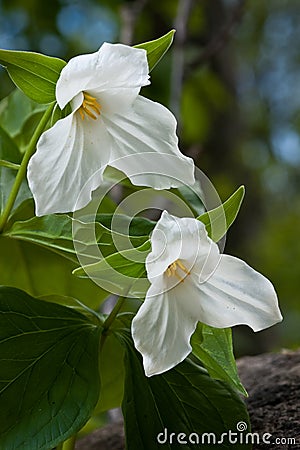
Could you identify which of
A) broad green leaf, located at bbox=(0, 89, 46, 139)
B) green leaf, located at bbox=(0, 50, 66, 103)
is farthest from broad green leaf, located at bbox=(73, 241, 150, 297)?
→ broad green leaf, located at bbox=(0, 89, 46, 139)

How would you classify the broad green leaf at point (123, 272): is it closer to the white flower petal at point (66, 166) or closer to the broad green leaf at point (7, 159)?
the white flower petal at point (66, 166)

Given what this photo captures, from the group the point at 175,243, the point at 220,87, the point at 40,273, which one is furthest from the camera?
the point at 220,87

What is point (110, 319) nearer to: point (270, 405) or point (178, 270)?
point (178, 270)

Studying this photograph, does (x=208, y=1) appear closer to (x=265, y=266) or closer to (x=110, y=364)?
(x=265, y=266)

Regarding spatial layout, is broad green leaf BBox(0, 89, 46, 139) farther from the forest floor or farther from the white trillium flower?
the forest floor

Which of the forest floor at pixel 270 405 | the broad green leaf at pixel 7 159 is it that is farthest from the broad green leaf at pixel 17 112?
the forest floor at pixel 270 405

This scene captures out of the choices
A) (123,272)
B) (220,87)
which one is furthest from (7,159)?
(220,87)

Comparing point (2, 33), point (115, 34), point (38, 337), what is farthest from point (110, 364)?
point (115, 34)
